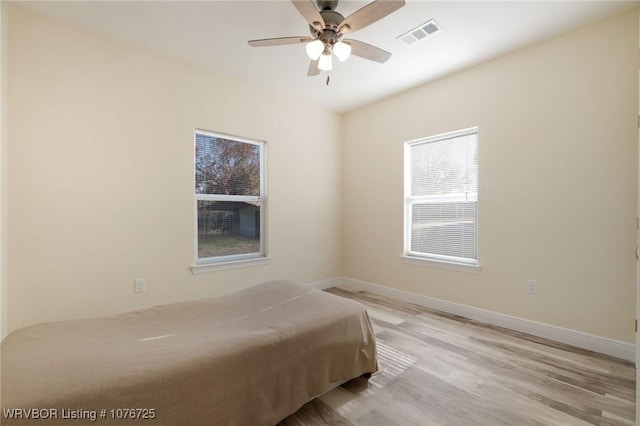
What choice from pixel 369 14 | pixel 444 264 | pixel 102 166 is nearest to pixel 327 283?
pixel 444 264

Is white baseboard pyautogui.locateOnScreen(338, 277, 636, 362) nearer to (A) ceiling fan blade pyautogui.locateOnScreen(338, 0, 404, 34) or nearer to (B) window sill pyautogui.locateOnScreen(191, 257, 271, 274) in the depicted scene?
(B) window sill pyautogui.locateOnScreen(191, 257, 271, 274)

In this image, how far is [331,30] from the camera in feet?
6.63

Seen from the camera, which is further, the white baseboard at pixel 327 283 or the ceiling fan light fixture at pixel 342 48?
the white baseboard at pixel 327 283

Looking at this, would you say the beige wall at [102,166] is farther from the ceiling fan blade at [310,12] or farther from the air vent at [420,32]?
the air vent at [420,32]

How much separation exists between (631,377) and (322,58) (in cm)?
327

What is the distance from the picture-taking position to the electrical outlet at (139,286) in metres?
2.71

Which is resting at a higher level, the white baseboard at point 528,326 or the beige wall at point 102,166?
the beige wall at point 102,166

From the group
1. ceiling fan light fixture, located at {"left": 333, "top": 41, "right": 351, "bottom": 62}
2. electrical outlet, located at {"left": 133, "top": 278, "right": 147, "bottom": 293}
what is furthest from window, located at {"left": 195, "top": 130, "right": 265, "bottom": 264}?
ceiling fan light fixture, located at {"left": 333, "top": 41, "right": 351, "bottom": 62}

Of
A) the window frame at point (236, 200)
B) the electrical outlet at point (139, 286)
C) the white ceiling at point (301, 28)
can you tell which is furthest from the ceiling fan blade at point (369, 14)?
the electrical outlet at point (139, 286)

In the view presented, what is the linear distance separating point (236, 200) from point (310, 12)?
7.46 ft

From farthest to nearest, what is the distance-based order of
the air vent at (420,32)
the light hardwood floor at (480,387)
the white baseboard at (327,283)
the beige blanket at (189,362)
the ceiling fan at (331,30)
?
1. the white baseboard at (327,283)
2. the air vent at (420,32)
3. the ceiling fan at (331,30)
4. the light hardwood floor at (480,387)
5. the beige blanket at (189,362)

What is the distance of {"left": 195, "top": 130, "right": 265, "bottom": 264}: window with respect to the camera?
10.6 ft

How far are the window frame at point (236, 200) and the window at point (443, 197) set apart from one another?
1922 mm

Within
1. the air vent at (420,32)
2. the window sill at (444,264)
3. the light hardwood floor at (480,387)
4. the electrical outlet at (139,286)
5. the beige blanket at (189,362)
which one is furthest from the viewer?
the window sill at (444,264)
